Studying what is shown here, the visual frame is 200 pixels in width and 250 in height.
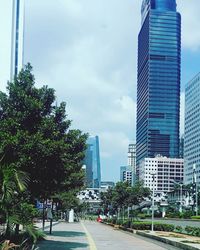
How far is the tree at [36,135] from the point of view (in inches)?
731

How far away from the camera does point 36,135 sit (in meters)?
19.1

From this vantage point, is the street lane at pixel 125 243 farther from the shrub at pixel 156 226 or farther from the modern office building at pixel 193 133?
the modern office building at pixel 193 133

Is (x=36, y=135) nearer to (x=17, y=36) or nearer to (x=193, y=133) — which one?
(x=17, y=36)

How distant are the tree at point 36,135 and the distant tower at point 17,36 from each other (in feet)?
158

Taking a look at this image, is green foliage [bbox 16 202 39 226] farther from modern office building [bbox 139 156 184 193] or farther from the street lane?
modern office building [bbox 139 156 184 193]

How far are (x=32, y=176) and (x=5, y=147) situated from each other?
2199 millimetres

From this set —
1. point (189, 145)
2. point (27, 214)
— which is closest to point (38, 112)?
point (27, 214)

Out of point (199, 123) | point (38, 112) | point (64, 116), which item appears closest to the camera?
point (38, 112)

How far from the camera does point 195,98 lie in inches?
7530

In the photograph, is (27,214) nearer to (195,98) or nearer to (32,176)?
(32,176)

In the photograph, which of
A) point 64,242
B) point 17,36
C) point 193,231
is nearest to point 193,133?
point 17,36

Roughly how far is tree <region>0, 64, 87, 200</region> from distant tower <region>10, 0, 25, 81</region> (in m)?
48.1

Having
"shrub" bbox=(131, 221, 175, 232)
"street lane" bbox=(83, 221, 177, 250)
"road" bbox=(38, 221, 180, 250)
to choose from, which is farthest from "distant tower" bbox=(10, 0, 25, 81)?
"street lane" bbox=(83, 221, 177, 250)

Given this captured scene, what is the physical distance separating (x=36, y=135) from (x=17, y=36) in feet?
184
